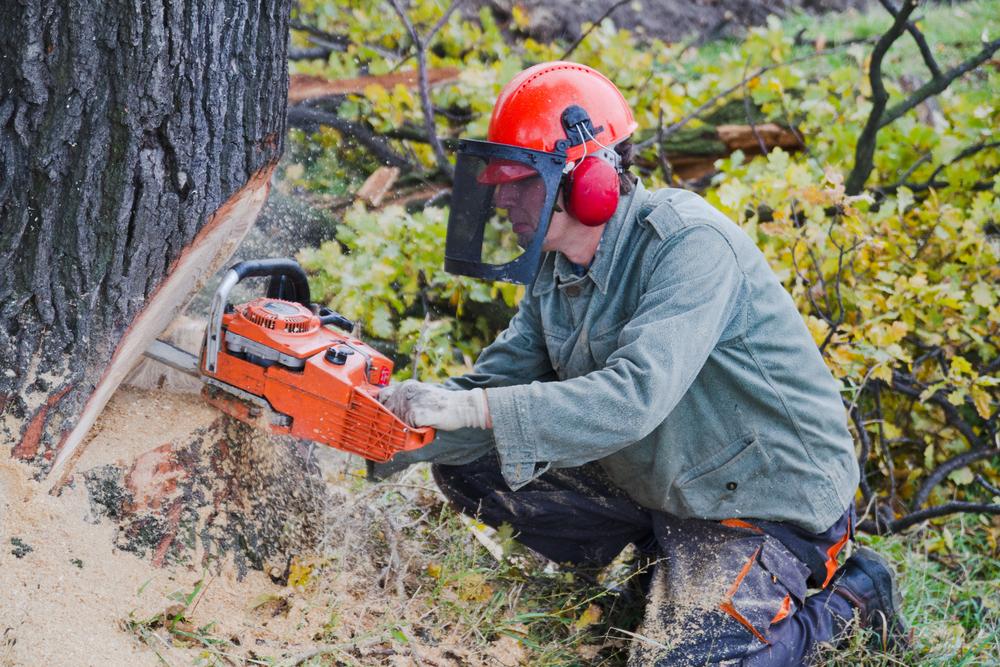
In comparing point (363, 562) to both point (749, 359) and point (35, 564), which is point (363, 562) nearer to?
point (35, 564)

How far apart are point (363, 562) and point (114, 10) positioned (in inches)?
67.3

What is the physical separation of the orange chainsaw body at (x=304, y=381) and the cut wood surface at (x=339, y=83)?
3213 millimetres

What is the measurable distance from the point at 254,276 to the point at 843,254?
8.78ft

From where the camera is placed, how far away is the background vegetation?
367 cm

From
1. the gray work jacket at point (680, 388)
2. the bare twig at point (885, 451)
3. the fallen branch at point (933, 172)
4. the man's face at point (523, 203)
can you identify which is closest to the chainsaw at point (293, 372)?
the gray work jacket at point (680, 388)

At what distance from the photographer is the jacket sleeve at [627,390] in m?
2.21

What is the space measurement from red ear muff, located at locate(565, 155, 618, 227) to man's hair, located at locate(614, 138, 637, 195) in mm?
155

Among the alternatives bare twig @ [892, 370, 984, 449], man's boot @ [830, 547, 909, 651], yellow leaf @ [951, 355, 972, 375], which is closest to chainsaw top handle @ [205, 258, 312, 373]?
man's boot @ [830, 547, 909, 651]

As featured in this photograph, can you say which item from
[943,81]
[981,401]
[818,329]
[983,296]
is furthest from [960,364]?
[943,81]

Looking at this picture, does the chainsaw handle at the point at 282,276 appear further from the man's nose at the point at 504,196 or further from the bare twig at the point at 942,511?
the bare twig at the point at 942,511

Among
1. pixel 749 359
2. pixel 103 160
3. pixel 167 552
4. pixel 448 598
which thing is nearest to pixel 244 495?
pixel 167 552

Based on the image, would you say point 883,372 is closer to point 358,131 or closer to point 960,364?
point 960,364

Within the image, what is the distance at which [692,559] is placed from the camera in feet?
8.71

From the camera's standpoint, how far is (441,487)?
120 inches
